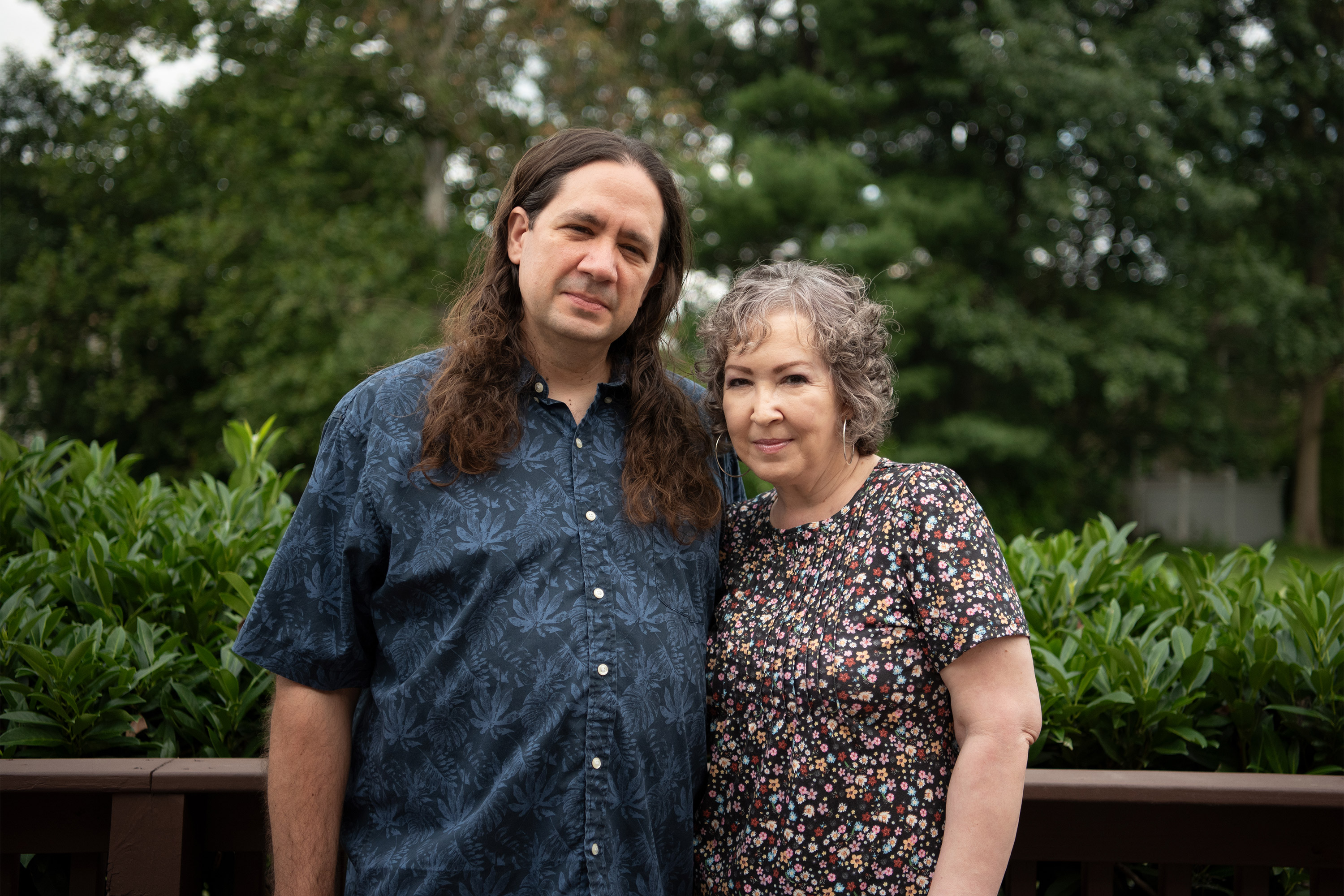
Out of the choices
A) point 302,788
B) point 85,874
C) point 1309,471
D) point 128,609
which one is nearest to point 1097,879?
point 302,788

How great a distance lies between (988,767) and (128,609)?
2.11m

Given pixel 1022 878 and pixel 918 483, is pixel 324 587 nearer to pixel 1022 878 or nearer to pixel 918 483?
pixel 918 483

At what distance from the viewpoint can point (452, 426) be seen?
6.07 ft

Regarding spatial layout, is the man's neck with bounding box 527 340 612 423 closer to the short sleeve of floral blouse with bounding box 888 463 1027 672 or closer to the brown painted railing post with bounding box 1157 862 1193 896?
the short sleeve of floral blouse with bounding box 888 463 1027 672

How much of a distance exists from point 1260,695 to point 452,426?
1.98m

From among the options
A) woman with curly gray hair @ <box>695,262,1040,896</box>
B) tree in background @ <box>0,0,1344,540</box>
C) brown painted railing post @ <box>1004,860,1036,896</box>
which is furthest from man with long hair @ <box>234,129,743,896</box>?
tree in background @ <box>0,0,1344,540</box>

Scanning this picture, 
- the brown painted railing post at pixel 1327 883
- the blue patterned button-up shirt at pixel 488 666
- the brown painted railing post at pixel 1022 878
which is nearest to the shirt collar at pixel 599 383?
the blue patterned button-up shirt at pixel 488 666

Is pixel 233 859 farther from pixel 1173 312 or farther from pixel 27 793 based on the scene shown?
pixel 1173 312

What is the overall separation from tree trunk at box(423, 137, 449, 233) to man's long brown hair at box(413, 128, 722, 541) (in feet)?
53.8

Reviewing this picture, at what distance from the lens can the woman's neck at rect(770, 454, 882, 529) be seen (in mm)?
1944

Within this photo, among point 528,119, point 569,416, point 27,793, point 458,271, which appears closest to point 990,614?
point 569,416

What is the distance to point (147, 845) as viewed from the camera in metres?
2.00

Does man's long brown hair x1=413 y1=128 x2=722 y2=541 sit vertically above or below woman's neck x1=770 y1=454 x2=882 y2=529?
above

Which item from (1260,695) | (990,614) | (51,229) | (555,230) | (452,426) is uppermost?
(51,229)
